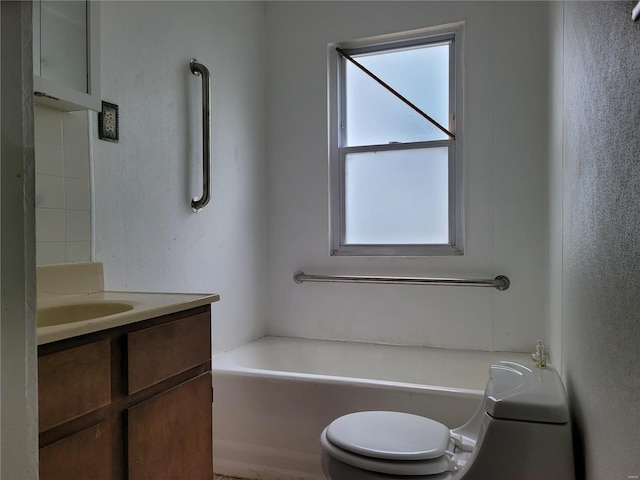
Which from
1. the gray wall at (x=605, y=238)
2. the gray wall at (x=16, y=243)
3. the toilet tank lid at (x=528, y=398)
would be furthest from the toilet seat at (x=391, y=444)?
the gray wall at (x=16, y=243)

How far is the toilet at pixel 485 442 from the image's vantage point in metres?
0.98

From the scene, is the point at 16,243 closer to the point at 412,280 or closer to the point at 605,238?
the point at 605,238

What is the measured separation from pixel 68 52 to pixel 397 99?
1.67 meters

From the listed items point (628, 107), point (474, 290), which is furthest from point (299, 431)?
point (628, 107)

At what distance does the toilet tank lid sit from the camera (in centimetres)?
100

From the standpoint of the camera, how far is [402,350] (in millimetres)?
2359

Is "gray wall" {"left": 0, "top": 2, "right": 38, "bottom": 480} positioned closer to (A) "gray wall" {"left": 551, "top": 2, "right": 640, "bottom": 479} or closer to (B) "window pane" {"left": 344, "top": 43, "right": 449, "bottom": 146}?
(A) "gray wall" {"left": 551, "top": 2, "right": 640, "bottom": 479}

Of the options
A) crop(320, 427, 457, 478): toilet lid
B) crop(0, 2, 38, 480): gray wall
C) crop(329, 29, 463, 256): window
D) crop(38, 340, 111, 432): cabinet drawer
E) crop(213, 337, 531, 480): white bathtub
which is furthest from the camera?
crop(329, 29, 463, 256): window

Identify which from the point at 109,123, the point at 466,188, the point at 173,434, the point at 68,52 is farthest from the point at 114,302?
the point at 466,188

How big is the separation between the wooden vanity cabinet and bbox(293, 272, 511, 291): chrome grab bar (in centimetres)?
126

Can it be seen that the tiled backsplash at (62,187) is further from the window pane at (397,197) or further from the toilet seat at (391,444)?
the window pane at (397,197)

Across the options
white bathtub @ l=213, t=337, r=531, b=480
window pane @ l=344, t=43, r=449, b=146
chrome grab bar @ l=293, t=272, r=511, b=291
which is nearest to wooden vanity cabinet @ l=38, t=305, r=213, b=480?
white bathtub @ l=213, t=337, r=531, b=480

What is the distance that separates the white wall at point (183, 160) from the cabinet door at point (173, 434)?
0.58m

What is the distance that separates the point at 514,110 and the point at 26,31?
2274mm
